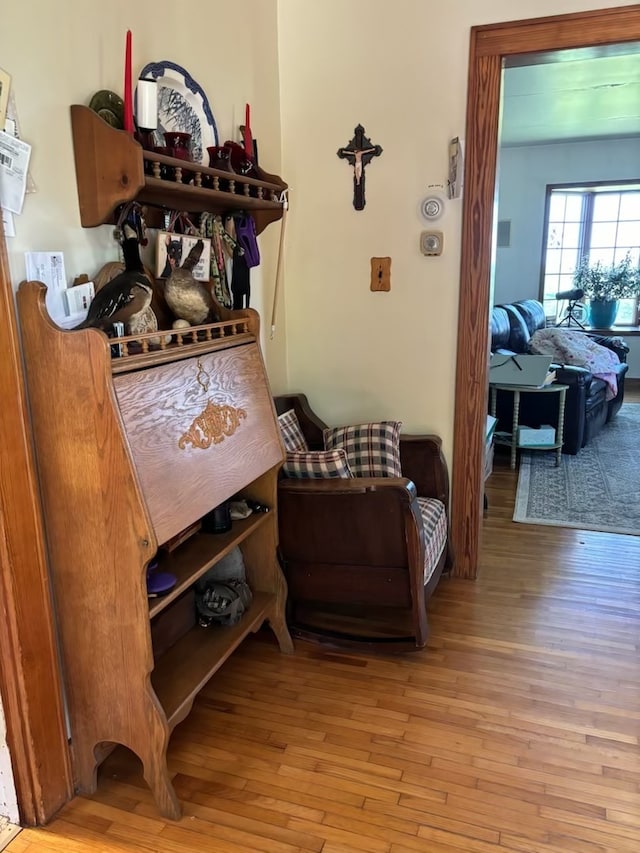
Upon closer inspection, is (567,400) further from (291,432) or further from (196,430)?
(196,430)

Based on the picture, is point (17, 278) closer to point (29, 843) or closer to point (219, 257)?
point (219, 257)

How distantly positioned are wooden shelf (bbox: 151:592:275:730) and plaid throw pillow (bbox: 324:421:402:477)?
2.27 feet

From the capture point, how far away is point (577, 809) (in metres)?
1.71

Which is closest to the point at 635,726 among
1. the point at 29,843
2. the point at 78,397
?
the point at 29,843

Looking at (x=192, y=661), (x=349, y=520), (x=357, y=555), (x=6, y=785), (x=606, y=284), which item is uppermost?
(x=606, y=284)

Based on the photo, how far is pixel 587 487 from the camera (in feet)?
13.3

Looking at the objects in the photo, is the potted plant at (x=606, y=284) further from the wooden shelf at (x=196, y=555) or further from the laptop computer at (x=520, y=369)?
the wooden shelf at (x=196, y=555)

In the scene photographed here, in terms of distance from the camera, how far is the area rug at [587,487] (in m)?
3.57

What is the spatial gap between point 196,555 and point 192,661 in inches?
13.1

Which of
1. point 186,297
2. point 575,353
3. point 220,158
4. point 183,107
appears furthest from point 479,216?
point 575,353

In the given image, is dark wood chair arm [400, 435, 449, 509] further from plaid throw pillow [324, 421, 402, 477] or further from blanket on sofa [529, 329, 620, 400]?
blanket on sofa [529, 329, 620, 400]

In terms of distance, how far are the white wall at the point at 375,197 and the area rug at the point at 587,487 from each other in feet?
3.74

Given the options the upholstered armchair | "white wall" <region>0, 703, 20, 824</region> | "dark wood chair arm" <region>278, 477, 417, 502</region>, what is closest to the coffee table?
the upholstered armchair

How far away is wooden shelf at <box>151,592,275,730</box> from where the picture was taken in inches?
71.6
